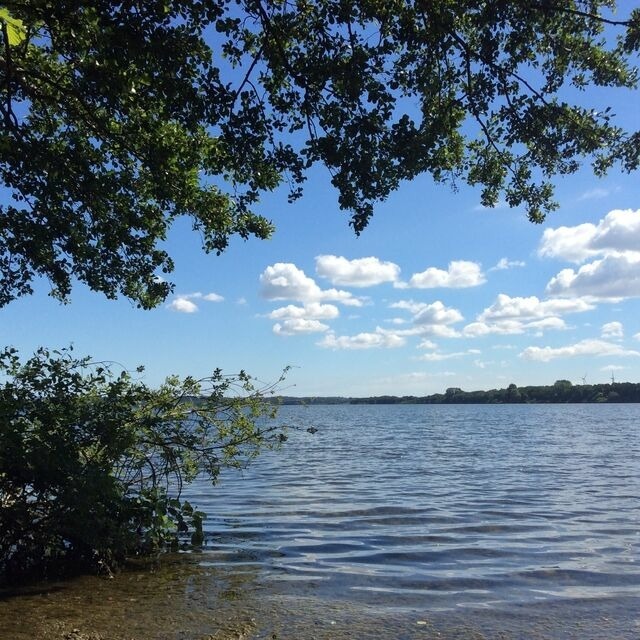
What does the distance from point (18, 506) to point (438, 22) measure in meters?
7.74

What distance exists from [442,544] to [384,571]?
2.11 m

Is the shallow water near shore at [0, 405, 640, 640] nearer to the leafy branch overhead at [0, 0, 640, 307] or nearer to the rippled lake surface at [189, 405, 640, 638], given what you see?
the rippled lake surface at [189, 405, 640, 638]

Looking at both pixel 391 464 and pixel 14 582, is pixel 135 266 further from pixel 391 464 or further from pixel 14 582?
pixel 391 464

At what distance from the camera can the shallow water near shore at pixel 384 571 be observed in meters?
6.73

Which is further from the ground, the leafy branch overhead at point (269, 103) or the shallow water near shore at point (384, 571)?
the leafy branch overhead at point (269, 103)

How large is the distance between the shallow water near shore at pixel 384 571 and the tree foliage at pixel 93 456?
2.12 ft

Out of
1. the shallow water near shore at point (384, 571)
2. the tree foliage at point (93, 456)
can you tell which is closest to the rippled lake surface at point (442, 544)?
the shallow water near shore at point (384, 571)

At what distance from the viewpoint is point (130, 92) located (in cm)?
704

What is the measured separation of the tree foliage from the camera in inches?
306

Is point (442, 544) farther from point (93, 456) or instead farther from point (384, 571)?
point (93, 456)

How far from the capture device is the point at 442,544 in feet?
35.7

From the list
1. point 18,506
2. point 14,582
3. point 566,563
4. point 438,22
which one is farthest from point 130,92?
point 566,563

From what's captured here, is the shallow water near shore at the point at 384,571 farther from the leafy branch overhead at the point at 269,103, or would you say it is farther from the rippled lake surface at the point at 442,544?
the leafy branch overhead at the point at 269,103

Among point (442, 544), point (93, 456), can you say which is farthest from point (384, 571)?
point (93, 456)
